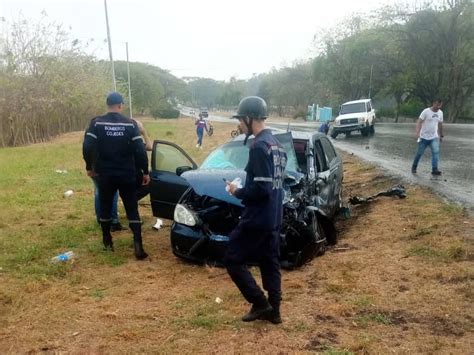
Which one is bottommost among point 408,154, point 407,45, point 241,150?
point 408,154

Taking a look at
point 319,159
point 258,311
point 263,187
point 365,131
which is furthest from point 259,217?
point 365,131

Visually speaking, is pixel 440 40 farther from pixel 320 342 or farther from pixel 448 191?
pixel 320 342

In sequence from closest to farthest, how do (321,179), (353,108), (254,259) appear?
(254,259) → (321,179) → (353,108)

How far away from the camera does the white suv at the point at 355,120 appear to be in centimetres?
2555

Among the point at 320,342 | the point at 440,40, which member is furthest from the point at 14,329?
the point at 440,40

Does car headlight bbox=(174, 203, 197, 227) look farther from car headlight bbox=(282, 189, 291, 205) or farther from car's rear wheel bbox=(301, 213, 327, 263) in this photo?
car's rear wheel bbox=(301, 213, 327, 263)

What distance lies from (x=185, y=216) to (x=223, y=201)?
47 centimetres

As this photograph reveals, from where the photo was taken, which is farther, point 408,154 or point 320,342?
point 408,154

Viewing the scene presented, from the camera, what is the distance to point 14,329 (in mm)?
3893

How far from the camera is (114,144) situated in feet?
18.2

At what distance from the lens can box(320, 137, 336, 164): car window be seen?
7766mm

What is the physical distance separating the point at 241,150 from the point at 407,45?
41.8 metres

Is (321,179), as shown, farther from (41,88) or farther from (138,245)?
(41,88)

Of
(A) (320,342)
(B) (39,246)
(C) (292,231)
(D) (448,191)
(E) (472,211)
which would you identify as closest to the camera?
(A) (320,342)
